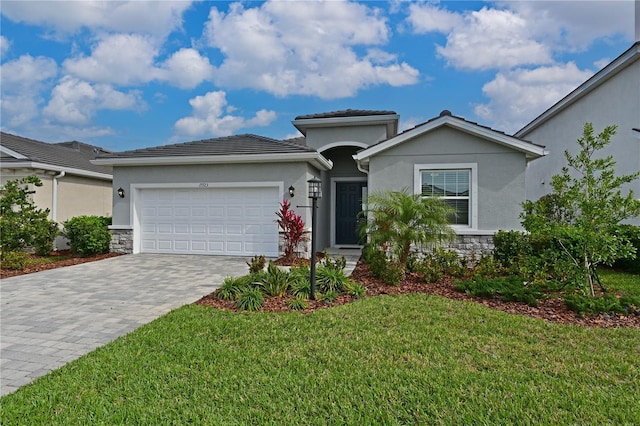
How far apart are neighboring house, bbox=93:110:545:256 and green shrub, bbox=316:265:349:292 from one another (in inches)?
162

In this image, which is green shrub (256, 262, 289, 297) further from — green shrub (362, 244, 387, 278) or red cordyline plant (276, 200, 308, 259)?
red cordyline plant (276, 200, 308, 259)

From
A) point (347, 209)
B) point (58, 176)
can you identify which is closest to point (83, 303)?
point (58, 176)

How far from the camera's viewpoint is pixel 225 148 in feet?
37.9

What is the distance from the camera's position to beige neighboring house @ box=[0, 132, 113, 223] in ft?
41.1

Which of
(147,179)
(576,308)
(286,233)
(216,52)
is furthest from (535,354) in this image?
(147,179)

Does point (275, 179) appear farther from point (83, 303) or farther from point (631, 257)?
point (631, 257)

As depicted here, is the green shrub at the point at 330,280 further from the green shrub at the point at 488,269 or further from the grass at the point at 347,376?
the green shrub at the point at 488,269

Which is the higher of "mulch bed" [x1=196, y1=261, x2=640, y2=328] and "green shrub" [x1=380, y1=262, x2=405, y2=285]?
"green shrub" [x1=380, y1=262, x2=405, y2=285]

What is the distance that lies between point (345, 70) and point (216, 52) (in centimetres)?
464

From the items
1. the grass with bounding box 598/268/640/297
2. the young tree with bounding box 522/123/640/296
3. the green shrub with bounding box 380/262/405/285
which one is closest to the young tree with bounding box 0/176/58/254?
the green shrub with bounding box 380/262/405/285

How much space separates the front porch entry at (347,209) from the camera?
1423 cm

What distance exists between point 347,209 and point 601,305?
9667 mm

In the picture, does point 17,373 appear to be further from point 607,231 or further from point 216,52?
point 216,52

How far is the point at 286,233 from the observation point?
10.5 meters
